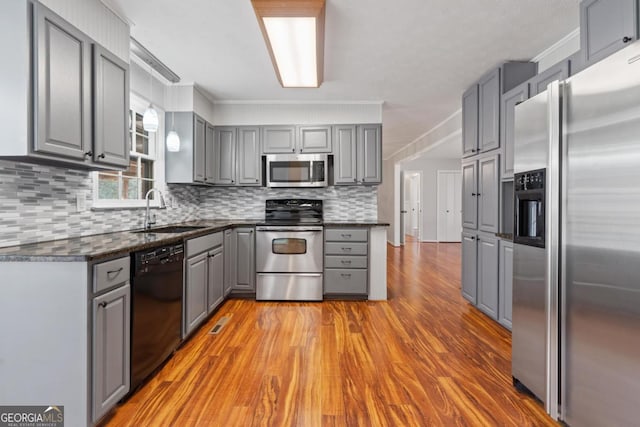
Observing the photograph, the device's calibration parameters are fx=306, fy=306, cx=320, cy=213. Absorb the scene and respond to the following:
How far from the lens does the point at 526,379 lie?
1.81m


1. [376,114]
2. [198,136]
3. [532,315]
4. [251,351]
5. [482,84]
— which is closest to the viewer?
[532,315]

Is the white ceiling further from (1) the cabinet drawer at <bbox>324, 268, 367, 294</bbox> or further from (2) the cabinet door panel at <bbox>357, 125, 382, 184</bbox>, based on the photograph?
(1) the cabinet drawer at <bbox>324, 268, 367, 294</bbox>

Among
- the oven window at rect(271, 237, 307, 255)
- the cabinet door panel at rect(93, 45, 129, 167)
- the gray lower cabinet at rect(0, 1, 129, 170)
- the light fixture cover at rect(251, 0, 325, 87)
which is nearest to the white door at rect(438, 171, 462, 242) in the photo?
the oven window at rect(271, 237, 307, 255)

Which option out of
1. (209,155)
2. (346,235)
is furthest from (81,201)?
(346,235)

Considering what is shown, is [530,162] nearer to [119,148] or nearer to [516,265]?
[516,265]

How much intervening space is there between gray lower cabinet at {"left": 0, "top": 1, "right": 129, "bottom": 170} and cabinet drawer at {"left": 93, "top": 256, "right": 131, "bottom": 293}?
662 millimetres

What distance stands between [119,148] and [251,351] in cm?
179

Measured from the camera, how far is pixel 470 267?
343cm

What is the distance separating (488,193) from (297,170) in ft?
7.25

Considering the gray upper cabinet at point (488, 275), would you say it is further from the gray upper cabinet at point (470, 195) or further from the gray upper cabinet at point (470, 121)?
the gray upper cabinet at point (470, 121)

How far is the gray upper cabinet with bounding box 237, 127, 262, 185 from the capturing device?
13.3 feet

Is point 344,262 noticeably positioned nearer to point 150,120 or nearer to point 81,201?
point 150,120

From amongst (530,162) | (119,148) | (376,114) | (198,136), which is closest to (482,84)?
(376,114)

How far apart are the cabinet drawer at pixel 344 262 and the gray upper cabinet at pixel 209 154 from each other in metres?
1.78
